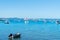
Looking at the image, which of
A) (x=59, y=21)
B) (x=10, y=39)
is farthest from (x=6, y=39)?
(x=59, y=21)

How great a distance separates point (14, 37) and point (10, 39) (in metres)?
0.61

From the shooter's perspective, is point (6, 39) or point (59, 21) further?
point (59, 21)

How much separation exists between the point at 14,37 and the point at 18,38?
656mm

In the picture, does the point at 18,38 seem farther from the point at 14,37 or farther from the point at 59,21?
the point at 59,21

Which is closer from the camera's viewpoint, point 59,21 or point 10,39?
point 10,39

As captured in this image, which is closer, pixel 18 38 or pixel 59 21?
pixel 18 38

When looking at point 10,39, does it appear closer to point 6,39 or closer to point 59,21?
point 6,39

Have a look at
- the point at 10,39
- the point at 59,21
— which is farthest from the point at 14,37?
the point at 59,21

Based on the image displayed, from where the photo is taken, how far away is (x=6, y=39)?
766 inches

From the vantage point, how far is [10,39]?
19.3 metres

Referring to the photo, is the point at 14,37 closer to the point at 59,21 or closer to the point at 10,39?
the point at 10,39

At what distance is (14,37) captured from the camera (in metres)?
19.7

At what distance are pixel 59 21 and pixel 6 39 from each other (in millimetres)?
42043

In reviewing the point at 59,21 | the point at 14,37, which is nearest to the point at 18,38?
the point at 14,37
